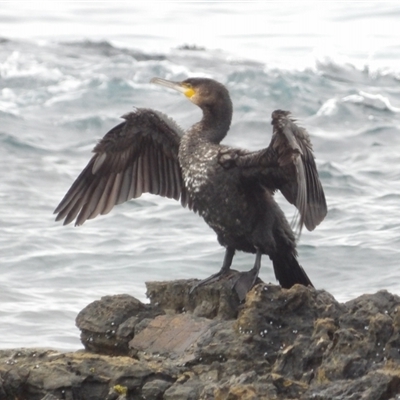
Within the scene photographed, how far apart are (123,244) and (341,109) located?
5.60m

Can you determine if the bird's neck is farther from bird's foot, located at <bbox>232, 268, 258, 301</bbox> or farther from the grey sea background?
bird's foot, located at <bbox>232, 268, 258, 301</bbox>

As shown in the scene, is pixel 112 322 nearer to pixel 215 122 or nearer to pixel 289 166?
pixel 289 166

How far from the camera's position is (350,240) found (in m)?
12.2

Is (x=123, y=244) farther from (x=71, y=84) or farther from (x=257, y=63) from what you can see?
(x=257, y=63)

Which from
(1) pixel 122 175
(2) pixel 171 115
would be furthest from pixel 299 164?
(2) pixel 171 115

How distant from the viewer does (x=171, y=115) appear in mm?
16859

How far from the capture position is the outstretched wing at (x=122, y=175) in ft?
24.3

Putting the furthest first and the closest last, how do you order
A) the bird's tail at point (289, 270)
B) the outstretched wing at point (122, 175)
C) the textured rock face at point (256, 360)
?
1. the outstretched wing at point (122, 175)
2. the bird's tail at point (289, 270)
3. the textured rock face at point (256, 360)

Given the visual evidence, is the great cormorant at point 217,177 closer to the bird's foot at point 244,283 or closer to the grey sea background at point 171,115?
the bird's foot at point 244,283

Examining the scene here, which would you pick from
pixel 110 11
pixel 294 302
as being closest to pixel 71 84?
pixel 110 11

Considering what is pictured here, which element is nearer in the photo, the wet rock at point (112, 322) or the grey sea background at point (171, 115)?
the wet rock at point (112, 322)

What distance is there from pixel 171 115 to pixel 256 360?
11.8 metres

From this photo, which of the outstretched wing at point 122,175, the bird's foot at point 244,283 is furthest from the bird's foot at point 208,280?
the outstretched wing at point 122,175

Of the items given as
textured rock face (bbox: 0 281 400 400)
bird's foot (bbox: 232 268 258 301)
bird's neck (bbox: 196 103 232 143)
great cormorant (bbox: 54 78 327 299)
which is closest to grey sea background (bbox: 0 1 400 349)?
bird's neck (bbox: 196 103 232 143)
